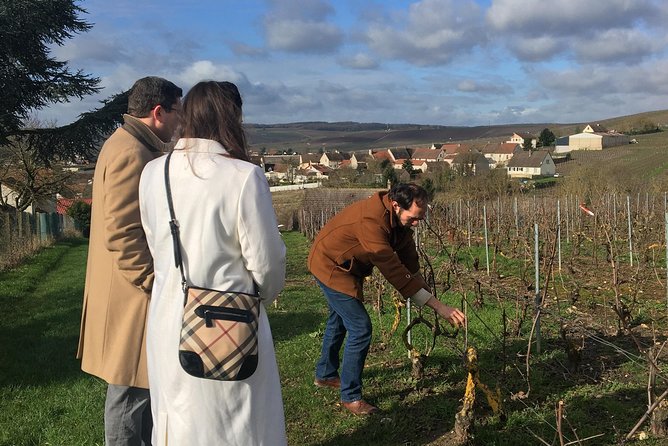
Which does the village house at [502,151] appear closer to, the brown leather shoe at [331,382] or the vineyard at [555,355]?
the vineyard at [555,355]

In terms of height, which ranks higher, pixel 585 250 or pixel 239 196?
pixel 239 196

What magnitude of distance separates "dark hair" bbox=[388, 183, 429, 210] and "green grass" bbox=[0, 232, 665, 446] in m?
1.18

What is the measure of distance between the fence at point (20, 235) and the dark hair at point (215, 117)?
12.7 metres

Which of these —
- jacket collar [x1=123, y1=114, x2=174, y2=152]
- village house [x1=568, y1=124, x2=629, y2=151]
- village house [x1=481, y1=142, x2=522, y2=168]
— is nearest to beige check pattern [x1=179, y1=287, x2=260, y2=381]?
jacket collar [x1=123, y1=114, x2=174, y2=152]

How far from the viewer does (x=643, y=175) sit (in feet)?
117

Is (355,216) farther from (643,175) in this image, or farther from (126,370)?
(643,175)

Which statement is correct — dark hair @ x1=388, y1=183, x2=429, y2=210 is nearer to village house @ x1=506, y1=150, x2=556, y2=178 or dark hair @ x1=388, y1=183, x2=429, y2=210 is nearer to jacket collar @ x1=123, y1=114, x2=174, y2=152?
jacket collar @ x1=123, y1=114, x2=174, y2=152

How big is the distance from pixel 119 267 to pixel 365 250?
1.61m

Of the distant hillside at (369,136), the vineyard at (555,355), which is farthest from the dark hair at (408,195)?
the distant hillside at (369,136)

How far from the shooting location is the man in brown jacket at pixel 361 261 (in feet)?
11.2

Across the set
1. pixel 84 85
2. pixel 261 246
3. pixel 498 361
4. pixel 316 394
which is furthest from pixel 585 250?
pixel 261 246

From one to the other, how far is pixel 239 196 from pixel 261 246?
18 cm

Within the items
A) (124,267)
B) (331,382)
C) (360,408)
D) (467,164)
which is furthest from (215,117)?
(467,164)

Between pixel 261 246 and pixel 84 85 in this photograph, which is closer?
pixel 261 246
